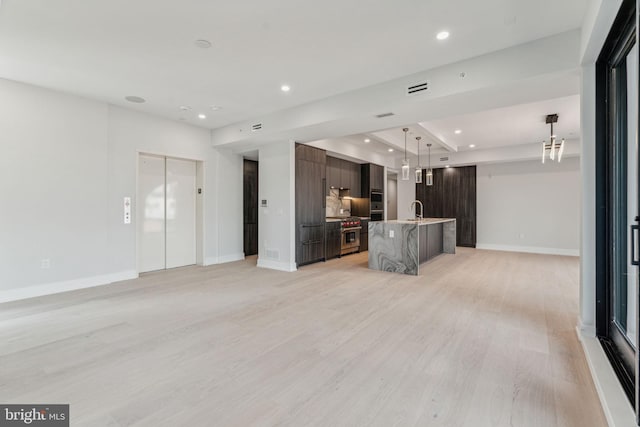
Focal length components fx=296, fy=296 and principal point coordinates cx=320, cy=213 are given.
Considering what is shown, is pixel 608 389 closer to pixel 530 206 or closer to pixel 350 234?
pixel 350 234

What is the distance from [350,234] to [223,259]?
323 cm

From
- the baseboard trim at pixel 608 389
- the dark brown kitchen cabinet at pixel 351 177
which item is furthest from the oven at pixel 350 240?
the baseboard trim at pixel 608 389

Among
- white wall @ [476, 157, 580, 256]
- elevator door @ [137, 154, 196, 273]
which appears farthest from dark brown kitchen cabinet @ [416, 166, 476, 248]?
elevator door @ [137, 154, 196, 273]

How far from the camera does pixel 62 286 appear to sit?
448 cm

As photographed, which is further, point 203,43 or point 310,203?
point 310,203

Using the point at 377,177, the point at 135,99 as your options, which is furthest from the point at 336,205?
the point at 135,99

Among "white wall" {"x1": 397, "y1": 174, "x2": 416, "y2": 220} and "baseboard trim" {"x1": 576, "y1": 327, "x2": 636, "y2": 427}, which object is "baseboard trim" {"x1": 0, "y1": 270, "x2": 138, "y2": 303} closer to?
"baseboard trim" {"x1": 576, "y1": 327, "x2": 636, "y2": 427}

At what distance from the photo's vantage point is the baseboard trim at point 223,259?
6498 mm

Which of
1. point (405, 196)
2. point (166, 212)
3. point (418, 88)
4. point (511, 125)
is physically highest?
point (511, 125)

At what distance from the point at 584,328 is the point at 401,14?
335 cm

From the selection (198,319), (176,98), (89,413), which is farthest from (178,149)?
(89,413)

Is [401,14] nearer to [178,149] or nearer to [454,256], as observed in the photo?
[178,149]

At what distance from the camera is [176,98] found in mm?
4750

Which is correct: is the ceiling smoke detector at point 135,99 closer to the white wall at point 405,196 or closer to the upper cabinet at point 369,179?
the upper cabinet at point 369,179
